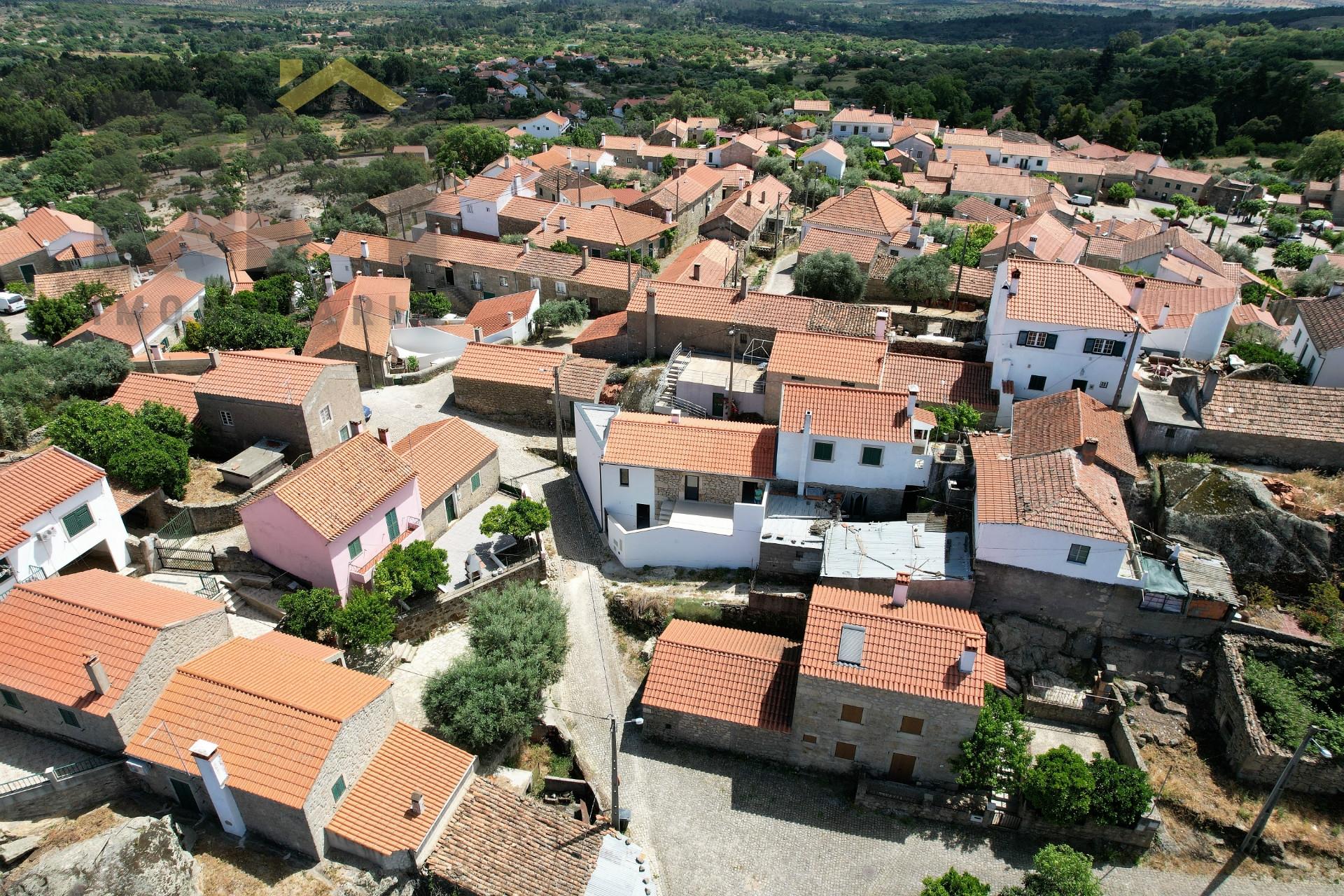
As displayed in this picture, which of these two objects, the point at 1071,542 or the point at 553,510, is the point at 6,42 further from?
the point at 1071,542

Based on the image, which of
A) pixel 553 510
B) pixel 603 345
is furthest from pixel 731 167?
pixel 553 510

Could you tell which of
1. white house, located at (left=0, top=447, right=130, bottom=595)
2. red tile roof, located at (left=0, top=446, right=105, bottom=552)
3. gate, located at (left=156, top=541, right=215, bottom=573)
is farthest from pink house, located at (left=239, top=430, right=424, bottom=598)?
red tile roof, located at (left=0, top=446, right=105, bottom=552)

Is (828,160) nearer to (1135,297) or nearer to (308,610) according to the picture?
(1135,297)

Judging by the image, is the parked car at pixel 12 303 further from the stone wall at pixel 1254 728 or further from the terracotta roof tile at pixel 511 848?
the stone wall at pixel 1254 728

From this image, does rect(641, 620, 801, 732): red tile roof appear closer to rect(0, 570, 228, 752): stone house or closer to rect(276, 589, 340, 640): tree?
rect(276, 589, 340, 640): tree

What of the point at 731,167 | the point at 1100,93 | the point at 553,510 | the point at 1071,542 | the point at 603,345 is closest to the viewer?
the point at 1071,542

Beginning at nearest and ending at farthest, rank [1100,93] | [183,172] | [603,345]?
[603,345], [183,172], [1100,93]
